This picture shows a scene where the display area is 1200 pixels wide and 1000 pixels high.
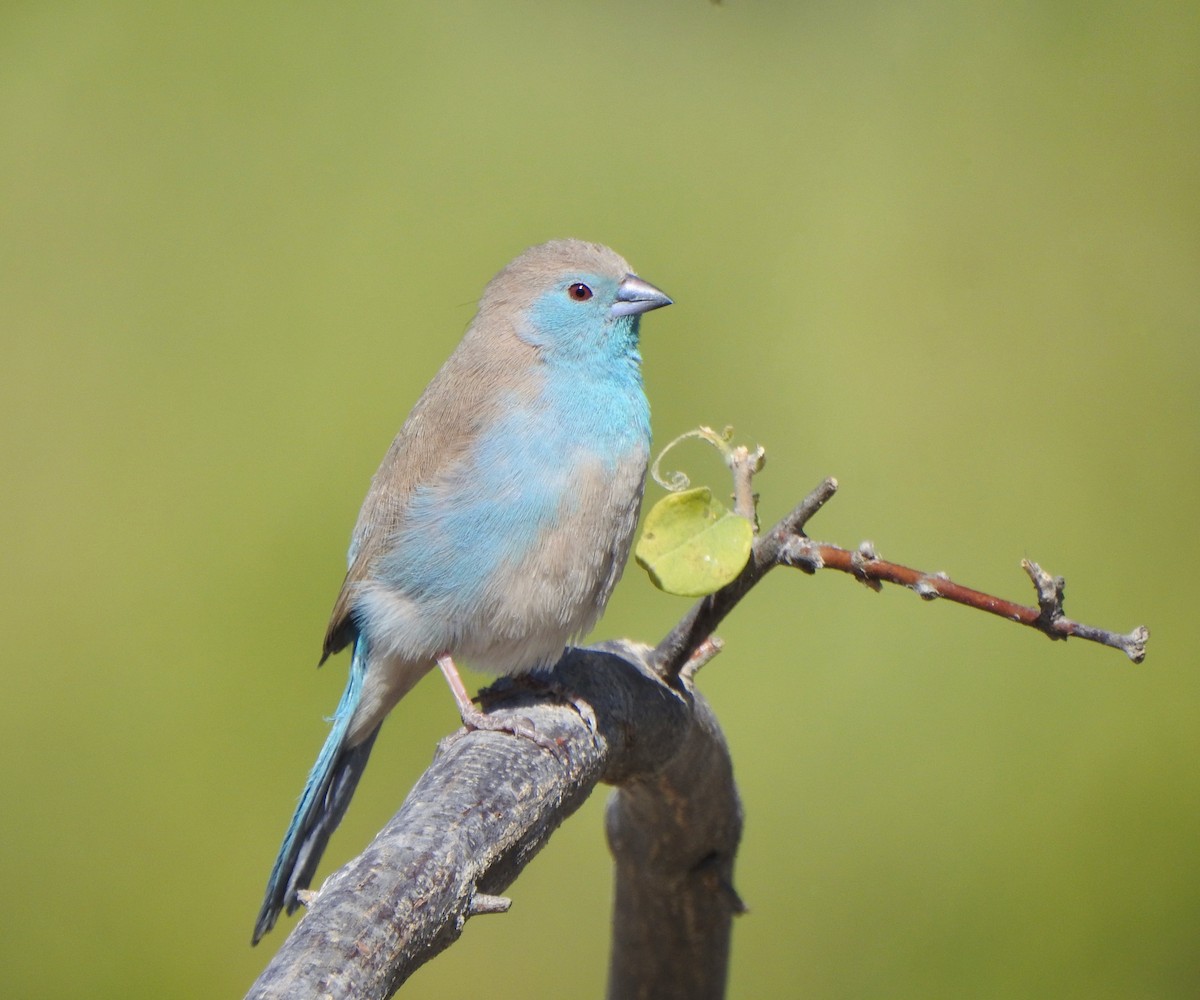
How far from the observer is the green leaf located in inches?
68.4

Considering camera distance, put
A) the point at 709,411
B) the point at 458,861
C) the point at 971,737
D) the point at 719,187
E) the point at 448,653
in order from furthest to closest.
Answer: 1. the point at 719,187
2. the point at 709,411
3. the point at 971,737
4. the point at 448,653
5. the point at 458,861

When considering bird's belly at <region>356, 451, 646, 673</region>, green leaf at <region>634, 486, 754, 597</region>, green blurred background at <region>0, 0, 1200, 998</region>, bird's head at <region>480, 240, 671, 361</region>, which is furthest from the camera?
green blurred background at <region>0, 0, 1200, 998</region>

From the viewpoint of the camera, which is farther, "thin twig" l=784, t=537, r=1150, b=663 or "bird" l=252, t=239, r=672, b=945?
"bird" l=252, t=239, r=672, b=945

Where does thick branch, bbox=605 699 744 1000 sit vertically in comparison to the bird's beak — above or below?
below

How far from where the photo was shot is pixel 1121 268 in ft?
13.8

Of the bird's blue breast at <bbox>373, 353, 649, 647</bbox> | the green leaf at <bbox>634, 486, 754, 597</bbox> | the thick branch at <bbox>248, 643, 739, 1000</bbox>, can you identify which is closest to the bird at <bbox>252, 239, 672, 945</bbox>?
the bird's blue breast at <bbox>373, 353, 649, 647</bbox>

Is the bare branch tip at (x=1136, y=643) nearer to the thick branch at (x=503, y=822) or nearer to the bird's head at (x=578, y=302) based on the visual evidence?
the thick branch at (x=503, y=822)

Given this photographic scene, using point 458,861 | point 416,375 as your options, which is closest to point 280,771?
point 416,375

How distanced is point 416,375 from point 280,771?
126 cm

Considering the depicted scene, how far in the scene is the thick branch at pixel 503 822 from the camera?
1.40 metres

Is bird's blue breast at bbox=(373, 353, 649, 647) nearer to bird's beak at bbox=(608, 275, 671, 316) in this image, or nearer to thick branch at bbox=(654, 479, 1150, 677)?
bird's beak at bbox=(608, 275, 671, 316)

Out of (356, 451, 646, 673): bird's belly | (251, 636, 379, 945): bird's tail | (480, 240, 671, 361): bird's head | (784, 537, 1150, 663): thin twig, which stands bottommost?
(251, 636, 379, 945): bird's tail

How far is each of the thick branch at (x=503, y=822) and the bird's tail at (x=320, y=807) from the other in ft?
0.99

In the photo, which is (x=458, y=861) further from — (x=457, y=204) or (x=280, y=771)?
(x=457, y=204)
